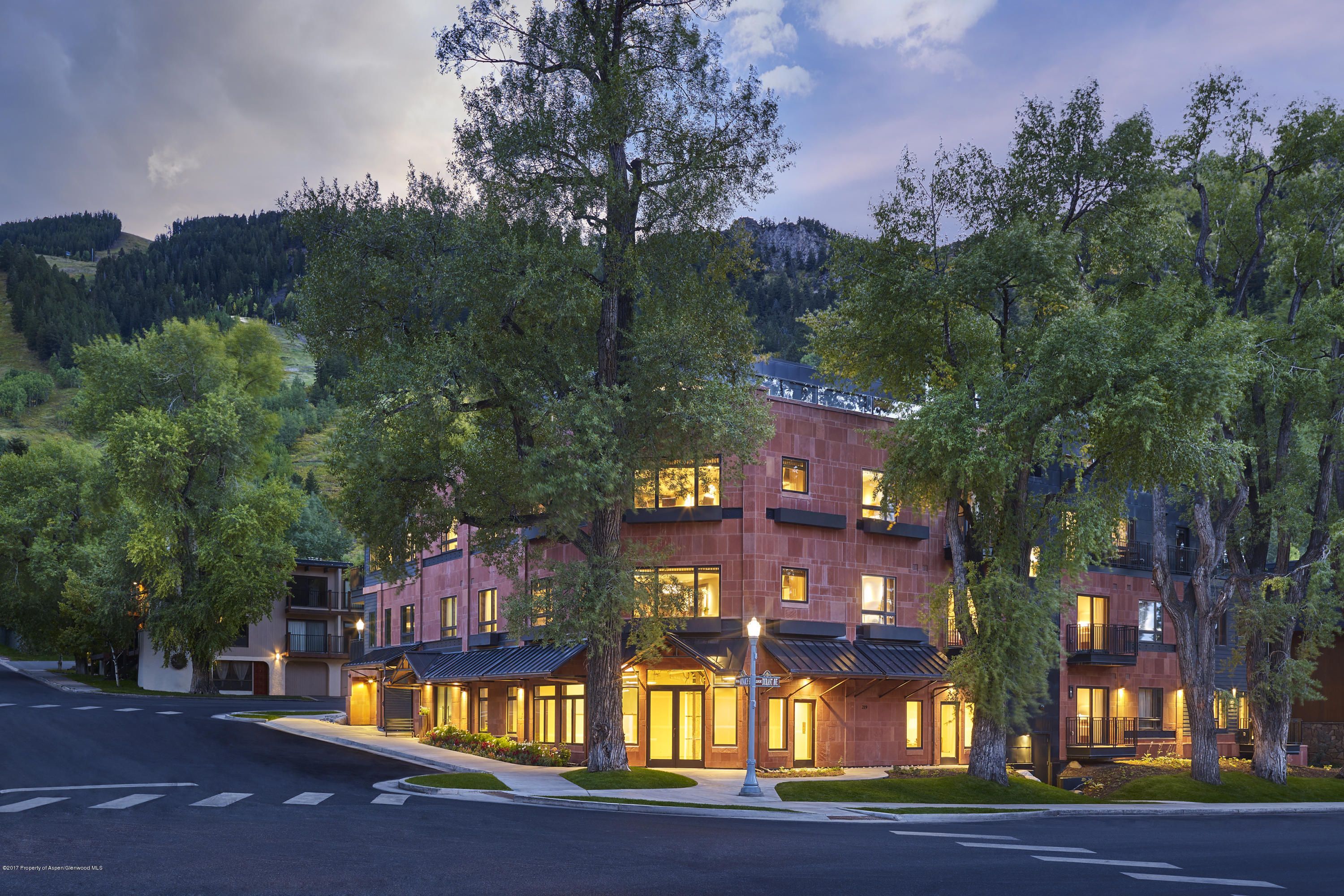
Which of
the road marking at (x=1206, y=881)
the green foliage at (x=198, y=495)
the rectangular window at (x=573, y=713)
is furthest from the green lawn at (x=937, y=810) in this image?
the green foliage at (x=198, y=495)

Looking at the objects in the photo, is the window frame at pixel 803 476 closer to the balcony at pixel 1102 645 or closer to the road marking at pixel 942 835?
the balcony at pixel 1102 645

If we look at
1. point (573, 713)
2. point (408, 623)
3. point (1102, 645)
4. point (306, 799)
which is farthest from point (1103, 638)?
point (306, 799)

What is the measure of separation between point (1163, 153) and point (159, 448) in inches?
1888

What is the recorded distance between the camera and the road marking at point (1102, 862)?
1647 centimetres

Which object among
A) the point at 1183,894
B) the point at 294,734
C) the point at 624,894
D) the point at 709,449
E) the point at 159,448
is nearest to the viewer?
the point at 624,894

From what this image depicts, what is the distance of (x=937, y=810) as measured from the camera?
25.7 m

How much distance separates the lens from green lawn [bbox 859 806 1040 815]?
24.9 meters

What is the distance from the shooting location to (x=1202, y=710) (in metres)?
32.3

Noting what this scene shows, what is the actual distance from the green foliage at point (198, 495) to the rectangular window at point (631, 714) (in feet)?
109

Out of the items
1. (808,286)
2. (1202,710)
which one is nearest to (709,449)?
(1202,710)

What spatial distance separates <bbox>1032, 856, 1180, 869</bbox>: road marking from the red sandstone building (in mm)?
12863

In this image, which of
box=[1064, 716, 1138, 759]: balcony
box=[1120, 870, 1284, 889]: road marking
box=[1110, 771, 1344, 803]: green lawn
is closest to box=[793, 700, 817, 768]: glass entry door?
box=[1110, 771, 1344, 803]: green lawn

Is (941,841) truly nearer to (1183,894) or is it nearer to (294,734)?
(1183,894)

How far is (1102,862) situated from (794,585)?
18.5 m
